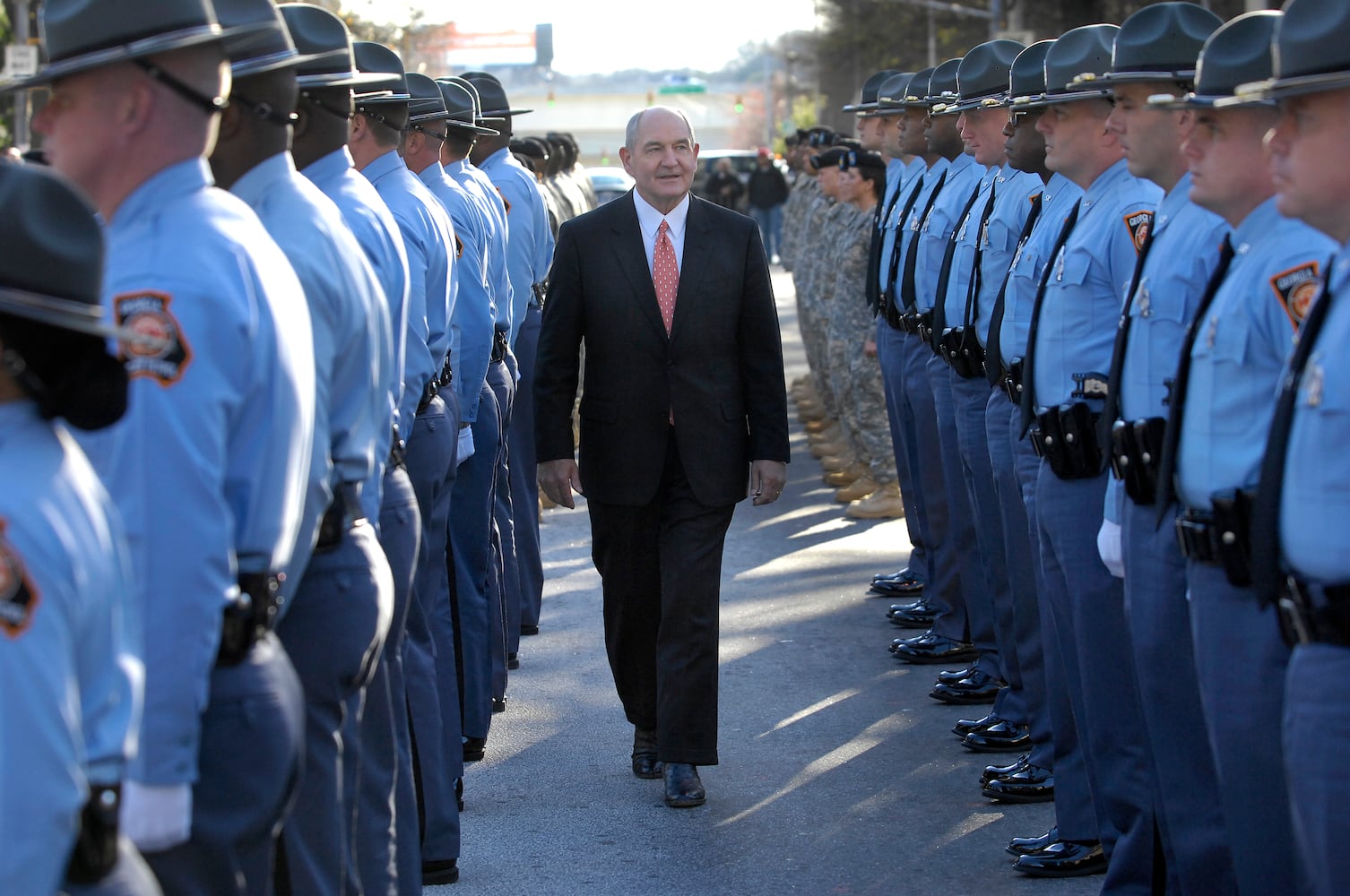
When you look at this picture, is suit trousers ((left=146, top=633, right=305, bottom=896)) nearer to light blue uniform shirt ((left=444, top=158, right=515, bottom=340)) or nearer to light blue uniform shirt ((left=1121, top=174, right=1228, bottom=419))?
light blue uniform shirt ((left=1121, top=174, right=1228, bottom=419))

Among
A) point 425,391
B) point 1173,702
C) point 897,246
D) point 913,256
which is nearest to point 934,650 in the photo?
point 913,256

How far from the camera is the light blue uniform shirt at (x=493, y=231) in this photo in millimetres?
7688

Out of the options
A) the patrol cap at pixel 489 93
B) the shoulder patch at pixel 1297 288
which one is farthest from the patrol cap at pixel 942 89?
→ the shoulder patch at pixel 1297 288

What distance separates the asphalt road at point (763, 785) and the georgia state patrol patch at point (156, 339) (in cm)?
298

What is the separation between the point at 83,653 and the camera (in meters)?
2.24

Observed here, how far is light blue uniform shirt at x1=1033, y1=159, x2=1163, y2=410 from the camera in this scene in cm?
509

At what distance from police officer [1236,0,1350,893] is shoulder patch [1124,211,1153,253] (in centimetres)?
176

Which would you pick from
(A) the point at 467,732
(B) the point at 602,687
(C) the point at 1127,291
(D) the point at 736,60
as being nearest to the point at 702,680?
(A) the point at 467,732

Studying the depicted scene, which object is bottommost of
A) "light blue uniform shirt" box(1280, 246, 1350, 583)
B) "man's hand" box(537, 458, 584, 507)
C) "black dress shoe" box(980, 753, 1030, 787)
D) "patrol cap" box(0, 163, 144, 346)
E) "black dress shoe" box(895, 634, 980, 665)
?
"black dress shoe" box(895, 634, 980, 665)

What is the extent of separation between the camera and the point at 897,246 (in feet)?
31.4

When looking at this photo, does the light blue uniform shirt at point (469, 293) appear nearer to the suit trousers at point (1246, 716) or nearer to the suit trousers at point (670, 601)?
the suit trousers at point (670, 601)

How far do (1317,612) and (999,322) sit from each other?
3286mm

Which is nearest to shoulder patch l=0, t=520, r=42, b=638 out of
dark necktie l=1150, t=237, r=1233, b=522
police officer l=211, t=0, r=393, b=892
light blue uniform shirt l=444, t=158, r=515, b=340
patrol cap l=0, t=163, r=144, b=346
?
patrol cap l=0, t=163, r=144, b=346

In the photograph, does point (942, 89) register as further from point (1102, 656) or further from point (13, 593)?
point (13, 593)
